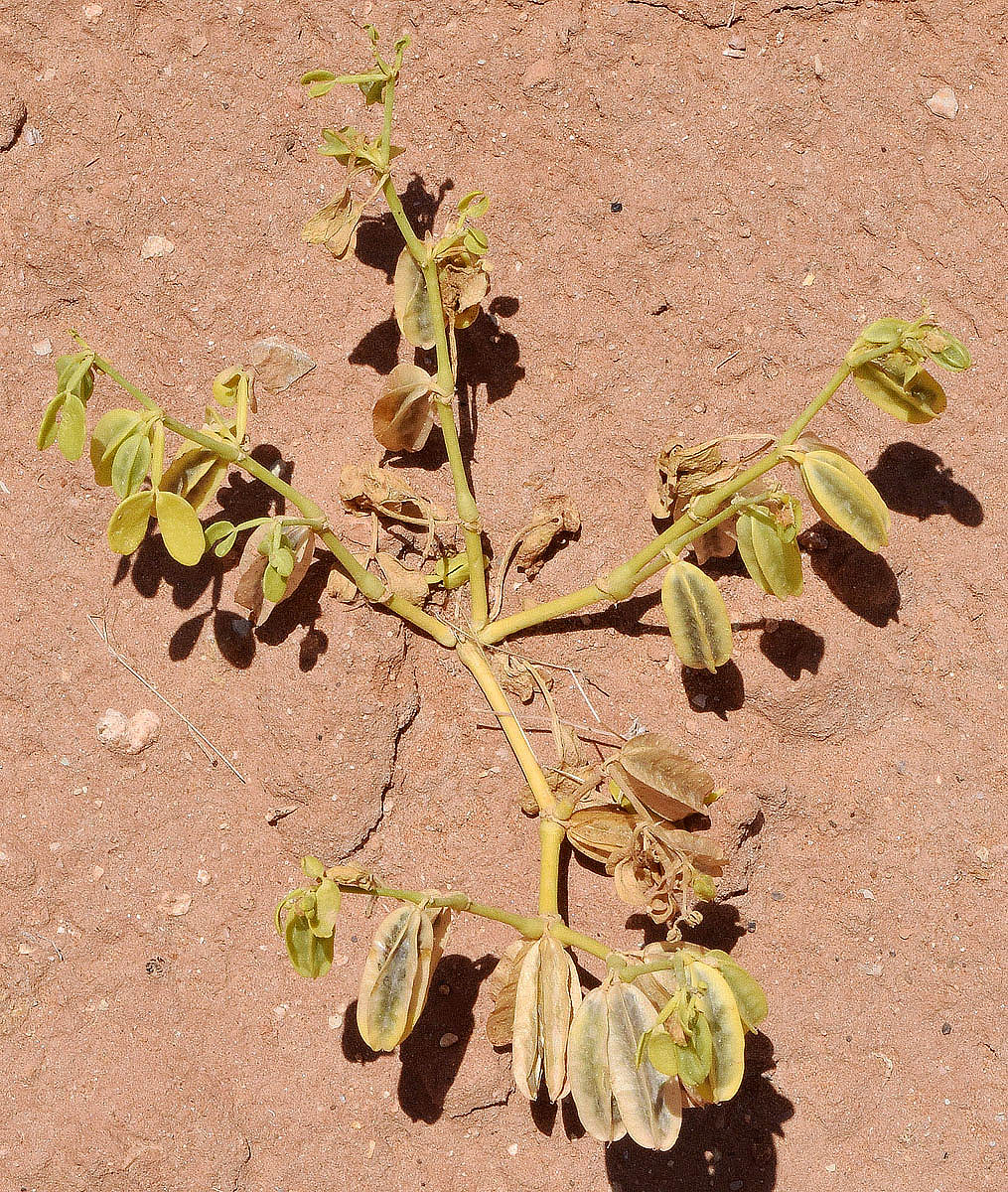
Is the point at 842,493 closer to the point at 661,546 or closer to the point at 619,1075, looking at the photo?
the point at 661,546

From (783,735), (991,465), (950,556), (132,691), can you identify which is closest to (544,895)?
(783,735)

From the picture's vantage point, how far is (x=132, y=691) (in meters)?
2.23

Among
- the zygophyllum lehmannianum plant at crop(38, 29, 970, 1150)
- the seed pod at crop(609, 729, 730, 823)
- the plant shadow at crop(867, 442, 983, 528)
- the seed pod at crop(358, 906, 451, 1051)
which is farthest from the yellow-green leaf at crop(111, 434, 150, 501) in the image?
the plant shadow at crop(867, 442, 983, 528)

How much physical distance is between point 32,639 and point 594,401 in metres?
1.23

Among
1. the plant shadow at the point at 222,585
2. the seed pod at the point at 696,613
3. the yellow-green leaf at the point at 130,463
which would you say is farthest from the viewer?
the plant shadow at the point at 222,585

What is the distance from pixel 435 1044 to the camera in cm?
213

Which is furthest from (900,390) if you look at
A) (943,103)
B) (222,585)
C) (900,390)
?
(222,585)

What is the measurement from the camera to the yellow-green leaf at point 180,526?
5.99 feet

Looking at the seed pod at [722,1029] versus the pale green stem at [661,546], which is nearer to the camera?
the seed pod at [722,1029]

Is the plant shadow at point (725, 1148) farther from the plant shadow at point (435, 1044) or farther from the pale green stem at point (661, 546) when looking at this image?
the pale green stem at point (661, 546)

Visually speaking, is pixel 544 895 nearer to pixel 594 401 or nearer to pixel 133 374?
pixel 594 401

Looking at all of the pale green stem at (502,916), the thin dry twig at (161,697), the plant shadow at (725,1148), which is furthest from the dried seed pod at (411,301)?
the plant shadow at (725,1148)

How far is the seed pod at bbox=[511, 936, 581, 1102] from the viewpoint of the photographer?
1.88 m

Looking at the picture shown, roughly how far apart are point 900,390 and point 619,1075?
121cm
